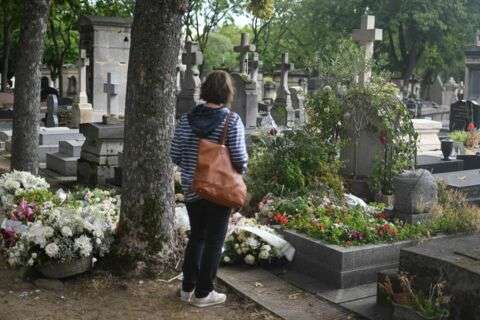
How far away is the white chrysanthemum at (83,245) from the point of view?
5379mm

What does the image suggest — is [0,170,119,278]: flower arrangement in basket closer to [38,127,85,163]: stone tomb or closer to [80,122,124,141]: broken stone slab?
[80,122,124,141]: broken stone slab

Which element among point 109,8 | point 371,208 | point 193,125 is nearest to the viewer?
point 193,125

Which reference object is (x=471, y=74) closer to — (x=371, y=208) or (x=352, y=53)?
(x=352, y=53)

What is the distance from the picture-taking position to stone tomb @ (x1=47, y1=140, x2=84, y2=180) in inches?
472

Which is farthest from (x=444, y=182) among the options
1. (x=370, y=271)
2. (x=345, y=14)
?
(x=345, y=14)

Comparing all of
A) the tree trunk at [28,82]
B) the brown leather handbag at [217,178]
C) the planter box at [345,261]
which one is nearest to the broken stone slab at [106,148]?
the tree trunk at [28,82]

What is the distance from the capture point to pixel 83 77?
2117cm

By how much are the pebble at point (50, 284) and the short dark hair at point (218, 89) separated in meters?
2.01

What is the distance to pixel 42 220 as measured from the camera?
18.5 ft

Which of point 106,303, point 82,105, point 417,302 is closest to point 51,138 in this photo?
point 82,105

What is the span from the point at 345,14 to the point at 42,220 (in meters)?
33.5

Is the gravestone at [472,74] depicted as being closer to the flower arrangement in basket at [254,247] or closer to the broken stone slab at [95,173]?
the broken stone slab at [95,173]

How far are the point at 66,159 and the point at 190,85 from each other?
7107 mm

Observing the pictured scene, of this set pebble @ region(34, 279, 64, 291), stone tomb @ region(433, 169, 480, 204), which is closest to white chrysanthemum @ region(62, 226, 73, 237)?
pebble @ region(34, 279, 64, 291)
